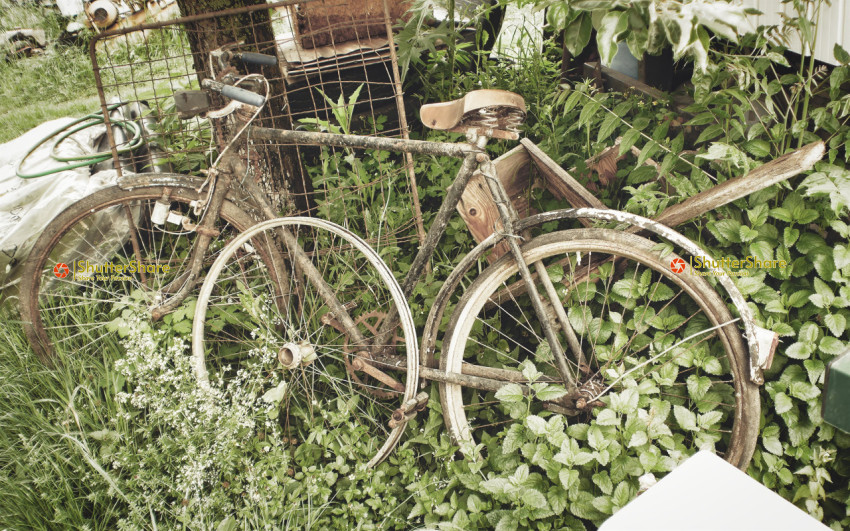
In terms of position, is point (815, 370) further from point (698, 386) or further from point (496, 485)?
point (496, 485)

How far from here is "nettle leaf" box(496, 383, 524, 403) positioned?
7.50ft

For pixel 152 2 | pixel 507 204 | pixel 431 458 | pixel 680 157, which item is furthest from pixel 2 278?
pixel 152 2

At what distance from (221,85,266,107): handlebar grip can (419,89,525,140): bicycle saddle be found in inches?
29.1

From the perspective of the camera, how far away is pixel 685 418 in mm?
2168

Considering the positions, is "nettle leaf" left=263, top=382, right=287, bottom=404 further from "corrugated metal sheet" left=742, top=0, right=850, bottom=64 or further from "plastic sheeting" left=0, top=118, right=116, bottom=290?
"corrugated metal sheet" left=742, top=0, right=850, bottom=64

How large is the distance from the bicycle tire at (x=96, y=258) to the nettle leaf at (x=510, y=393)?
5.04ft

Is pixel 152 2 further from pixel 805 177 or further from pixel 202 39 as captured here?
pixel 805 177

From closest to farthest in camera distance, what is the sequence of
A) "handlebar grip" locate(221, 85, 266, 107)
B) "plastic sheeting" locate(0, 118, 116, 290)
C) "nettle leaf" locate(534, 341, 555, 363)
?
"handlebar grip" locate(221, 85, 266, 107) < "nettle leaf" locate(534, 341, 555, 363) < "plastic sheeting" locate(0, 118, 116, 290)

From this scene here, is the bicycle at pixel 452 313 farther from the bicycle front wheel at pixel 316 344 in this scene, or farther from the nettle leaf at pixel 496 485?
the nettle leaf at pixel 496 485

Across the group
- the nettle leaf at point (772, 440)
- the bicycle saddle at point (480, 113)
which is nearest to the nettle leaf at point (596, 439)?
the nettle leaf at point (772, 440)

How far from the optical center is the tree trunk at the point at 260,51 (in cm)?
309

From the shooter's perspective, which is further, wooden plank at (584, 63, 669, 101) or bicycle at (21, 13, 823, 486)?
wooden plank at (584, 63, 669, 101)

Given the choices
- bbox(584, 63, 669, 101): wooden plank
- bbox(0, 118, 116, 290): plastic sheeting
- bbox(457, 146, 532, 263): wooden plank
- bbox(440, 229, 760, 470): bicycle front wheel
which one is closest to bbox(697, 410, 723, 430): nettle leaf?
bbox(440, 229, 760, 470): bicycle front wheel

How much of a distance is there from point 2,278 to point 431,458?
2.84 meters
